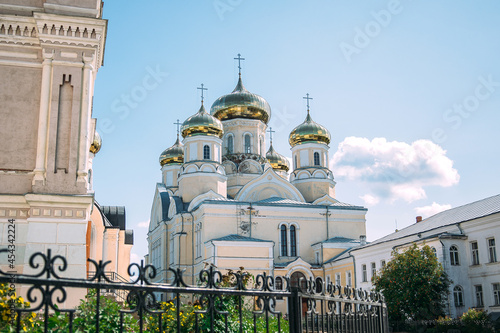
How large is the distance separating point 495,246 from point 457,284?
2176mm

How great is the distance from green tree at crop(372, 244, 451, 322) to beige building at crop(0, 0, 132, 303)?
13.5 meters

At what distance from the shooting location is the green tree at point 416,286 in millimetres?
20095

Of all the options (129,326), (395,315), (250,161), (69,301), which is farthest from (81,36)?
(250,161)

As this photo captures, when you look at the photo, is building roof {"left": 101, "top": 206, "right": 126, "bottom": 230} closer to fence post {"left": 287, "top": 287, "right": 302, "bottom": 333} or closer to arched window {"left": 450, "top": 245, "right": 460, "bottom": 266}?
arched window {"left": 450, "top": 245, "right": 460, "bottom": 266}

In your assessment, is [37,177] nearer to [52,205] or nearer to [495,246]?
[52,205]

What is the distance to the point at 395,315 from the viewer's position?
20.7 metres

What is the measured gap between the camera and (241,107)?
37.4 metres

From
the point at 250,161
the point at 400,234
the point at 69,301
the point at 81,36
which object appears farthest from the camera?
the point at 250,161

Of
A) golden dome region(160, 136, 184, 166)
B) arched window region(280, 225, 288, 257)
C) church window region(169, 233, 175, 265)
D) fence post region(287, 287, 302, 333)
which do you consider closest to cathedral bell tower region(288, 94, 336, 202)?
arched window region(280, 225, 288, 257)

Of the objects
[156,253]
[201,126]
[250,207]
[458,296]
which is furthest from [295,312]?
[156,253]

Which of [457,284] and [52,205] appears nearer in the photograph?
[52,205]

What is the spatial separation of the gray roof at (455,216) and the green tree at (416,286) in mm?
3197

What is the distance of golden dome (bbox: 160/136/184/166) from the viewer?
42156 millimetres

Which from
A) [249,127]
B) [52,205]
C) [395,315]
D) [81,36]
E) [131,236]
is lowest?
[395,315]
